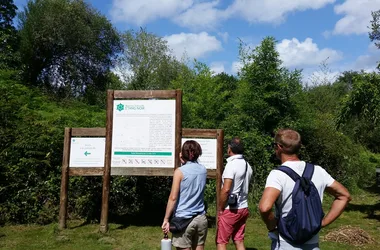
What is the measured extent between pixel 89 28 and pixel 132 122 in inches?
848

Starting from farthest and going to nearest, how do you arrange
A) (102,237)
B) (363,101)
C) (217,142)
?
(363,101) < (217,142) < (102,237)

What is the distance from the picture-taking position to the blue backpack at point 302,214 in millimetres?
2775

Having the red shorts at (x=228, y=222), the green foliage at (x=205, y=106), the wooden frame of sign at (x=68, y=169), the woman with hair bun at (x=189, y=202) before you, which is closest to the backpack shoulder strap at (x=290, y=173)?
the woman with hair bun at (x=189, y=202)

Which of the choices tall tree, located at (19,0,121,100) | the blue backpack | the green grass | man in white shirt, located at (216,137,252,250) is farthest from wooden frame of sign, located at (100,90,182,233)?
tall tree, located at (19,0,121,100)

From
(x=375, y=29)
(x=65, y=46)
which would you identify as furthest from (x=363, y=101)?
(x=65, y=46)

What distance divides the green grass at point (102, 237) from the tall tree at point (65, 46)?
69.8 ft

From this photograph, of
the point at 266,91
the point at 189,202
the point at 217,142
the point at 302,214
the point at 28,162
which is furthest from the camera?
the point at 266,91

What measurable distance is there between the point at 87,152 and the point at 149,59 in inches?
1133

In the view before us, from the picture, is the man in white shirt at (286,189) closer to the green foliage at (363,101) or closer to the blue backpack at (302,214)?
the blue backpack at (302,214)

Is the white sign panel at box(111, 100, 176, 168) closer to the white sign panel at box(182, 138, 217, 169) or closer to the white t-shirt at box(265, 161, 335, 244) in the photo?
the white sign panel at box(182, 138, 217, 169)

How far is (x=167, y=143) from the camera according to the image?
Result: 7887mm

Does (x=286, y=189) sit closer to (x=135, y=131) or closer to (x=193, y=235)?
(x=193, y=235)

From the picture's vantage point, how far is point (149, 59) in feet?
119

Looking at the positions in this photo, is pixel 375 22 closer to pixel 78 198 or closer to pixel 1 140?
pixel 78 198
